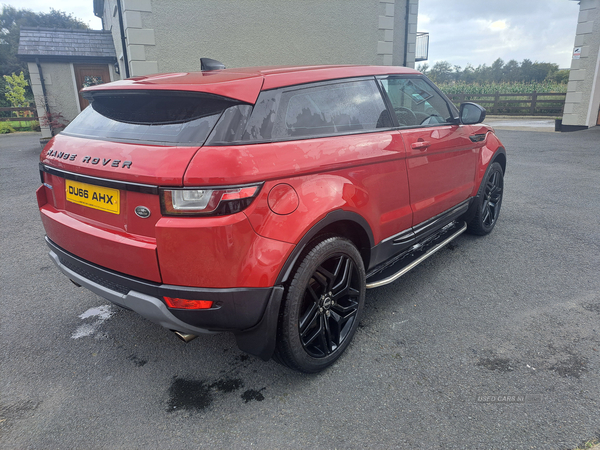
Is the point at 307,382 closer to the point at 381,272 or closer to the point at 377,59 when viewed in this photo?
the point at 381,272

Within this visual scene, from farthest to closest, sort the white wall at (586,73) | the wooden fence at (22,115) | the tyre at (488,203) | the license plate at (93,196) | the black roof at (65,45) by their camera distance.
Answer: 1. the wooden fence at (22,115)
2. the black roof at (65,45)
3. the white wall at (586,73)
4. the tyre at (488,203)
5. the license plate at (93,196)

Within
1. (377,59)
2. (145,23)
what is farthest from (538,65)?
(145,23)

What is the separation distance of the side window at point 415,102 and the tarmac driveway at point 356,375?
4.54ft

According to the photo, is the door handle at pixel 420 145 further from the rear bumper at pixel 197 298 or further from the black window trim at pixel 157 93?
the rear bumper at pixel 197 298

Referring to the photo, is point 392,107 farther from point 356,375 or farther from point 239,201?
point 356,375

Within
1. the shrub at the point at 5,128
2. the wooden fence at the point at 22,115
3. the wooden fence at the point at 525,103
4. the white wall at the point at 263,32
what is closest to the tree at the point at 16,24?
the wooden fence at the point at 22,115

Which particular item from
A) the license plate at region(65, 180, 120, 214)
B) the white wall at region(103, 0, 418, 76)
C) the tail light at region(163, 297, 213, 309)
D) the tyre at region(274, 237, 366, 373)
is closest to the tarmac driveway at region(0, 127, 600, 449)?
the tyre at region(274, 237, 366, 373)

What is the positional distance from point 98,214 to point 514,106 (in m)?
28.8

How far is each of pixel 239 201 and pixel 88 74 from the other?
17.2 meters

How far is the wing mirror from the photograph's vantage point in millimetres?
3664

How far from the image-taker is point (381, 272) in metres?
3.00

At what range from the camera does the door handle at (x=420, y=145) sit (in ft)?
9.55

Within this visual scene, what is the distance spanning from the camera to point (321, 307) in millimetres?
2336

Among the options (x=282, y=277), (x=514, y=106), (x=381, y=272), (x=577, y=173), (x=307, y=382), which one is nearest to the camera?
(x=282, y=277)
